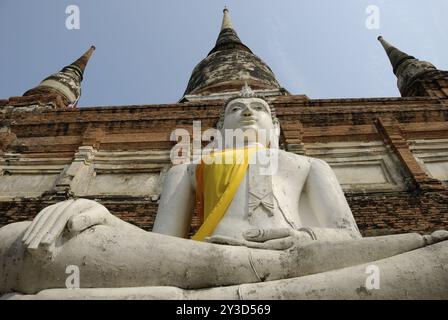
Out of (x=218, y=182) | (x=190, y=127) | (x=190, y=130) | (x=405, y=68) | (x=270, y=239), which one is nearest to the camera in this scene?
(x=270, y=239)

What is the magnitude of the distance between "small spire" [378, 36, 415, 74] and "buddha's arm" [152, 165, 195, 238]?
1104 cm

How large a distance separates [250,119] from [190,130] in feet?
13.6

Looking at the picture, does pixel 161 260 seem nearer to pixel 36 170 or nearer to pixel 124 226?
pixel 124 226

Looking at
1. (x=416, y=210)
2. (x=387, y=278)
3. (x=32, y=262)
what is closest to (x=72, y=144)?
(x=416, y=210)

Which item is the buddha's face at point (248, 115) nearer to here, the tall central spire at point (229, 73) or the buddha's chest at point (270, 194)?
the buddha's chest at point (270, 194)

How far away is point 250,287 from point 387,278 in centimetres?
58

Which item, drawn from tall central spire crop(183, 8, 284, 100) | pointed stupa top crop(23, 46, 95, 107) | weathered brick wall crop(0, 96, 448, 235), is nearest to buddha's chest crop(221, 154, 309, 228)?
weathered brick wall crop(0, 96, 448, 235)

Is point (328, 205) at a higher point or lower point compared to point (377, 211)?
lower

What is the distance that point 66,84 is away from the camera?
41.1 ft

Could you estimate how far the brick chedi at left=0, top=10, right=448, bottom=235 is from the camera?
6.20 m

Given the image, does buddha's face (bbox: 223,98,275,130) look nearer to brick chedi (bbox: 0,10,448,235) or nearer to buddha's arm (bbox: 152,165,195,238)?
buddha's arm (bbox: 152,165,195,238)

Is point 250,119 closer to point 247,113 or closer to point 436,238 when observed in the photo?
point 247,113

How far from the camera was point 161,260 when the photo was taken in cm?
214

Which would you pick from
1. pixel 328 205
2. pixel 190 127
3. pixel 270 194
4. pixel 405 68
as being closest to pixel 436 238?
pixel 328 205
